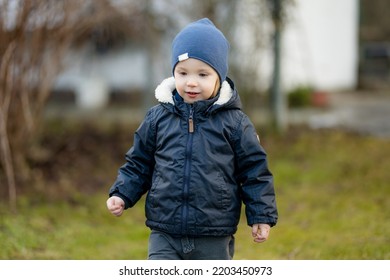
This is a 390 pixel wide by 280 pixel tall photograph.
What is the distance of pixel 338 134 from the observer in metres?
9.48

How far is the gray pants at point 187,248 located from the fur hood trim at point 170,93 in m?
0.63

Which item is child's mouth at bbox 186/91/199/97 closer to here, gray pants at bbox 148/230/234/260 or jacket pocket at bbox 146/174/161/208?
jacket pocket at bbox 146/174/161/208

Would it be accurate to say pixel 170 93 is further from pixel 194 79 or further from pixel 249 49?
pixel 249 49

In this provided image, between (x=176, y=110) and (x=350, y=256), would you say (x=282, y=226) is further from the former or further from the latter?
(x=176, y=110)

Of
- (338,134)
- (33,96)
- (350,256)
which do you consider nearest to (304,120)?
(338,134)

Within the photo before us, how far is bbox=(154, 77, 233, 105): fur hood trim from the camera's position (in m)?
3.55

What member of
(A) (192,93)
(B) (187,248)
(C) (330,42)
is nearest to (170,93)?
(A) (192,93)

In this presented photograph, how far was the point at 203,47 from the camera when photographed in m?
3.54

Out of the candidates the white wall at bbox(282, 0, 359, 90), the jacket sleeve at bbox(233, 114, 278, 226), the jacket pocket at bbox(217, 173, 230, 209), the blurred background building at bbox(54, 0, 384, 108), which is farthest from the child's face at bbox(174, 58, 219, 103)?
the white wall at bbox(282, 0, 359, 90)

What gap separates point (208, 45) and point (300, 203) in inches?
138

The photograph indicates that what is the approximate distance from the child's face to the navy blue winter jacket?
48 mm

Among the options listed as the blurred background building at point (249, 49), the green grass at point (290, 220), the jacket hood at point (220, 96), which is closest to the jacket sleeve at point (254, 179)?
the jacket hood at point (220, 96)

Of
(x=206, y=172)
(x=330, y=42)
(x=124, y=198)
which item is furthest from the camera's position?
(x=330, y=42)

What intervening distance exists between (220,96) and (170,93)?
9.7 inches
